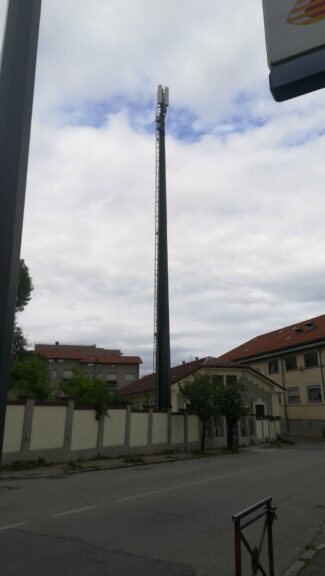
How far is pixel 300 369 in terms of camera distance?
43906 millimetres

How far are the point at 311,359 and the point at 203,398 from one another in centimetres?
1897

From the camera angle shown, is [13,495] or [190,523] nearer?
[190,523]

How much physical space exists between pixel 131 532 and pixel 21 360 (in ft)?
130

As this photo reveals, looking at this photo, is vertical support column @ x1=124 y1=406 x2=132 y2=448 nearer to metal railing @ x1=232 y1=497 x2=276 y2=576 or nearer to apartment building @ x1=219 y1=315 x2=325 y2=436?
apartment building @ x1=219 y1=315 x2=325 y2=436

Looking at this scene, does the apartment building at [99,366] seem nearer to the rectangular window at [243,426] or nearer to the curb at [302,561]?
the rectangular window at [243,426]

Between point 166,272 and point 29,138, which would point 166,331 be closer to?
point 166,272

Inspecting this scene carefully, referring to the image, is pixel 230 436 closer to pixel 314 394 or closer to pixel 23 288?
pixel 314 394

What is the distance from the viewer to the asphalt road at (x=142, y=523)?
20.2 feet

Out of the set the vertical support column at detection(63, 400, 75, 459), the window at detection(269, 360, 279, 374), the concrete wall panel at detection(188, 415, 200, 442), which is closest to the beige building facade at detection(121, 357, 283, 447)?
the concrete wall panel at detection(188, 415, 200, 442)

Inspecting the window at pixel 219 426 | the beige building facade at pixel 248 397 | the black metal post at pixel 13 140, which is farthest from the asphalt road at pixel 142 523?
the beige building facade at pixel 248 397

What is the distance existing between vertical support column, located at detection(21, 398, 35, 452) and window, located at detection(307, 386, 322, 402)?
28637mm

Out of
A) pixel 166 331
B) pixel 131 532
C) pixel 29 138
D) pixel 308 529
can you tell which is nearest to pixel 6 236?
pixel 29 138

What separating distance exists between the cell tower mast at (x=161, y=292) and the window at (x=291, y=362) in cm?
1676

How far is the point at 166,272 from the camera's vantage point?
1348 inches
